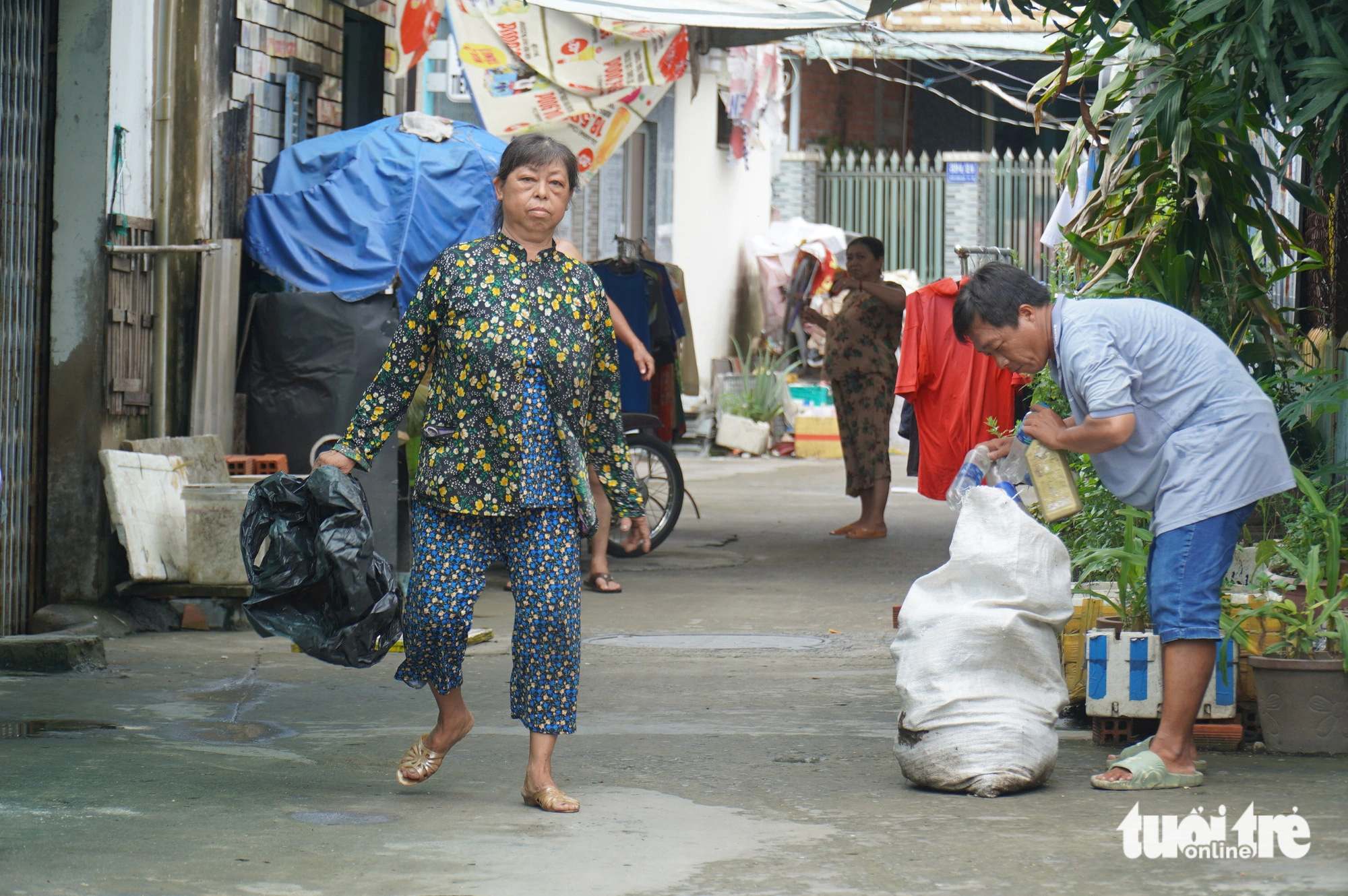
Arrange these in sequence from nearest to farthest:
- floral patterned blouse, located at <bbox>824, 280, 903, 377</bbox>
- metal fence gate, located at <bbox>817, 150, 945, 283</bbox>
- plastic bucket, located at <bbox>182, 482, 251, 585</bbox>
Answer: plastic bucket, located at <bbox>182, 482, 251, 585</bbox>, floral patterned blouse, located at <bbox>824, 280, 903, 377</bbox>, metal fence gate, located at <bbox>817, 150, 945, 283</bbox>

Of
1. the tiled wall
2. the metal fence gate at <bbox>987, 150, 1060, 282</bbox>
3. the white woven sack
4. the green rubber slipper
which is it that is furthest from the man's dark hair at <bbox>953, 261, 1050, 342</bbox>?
the metal fence gate at <bbox>987, 150, 1060, 282</bbox>

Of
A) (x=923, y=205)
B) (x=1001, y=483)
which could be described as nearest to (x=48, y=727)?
(x=1001, y=483)

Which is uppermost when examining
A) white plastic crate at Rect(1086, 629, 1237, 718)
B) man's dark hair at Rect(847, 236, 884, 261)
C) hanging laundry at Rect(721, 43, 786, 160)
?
hanging laundry at Rect(721, 43, 786, 160)

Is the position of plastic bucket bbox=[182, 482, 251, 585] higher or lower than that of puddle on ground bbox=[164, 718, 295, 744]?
higher

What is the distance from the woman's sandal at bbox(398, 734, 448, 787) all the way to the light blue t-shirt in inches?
84.0

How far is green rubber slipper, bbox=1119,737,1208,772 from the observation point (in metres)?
4.80

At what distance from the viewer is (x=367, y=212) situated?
8.84 m

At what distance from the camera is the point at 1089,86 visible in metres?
17.3

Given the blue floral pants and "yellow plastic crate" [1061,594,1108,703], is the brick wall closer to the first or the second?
"yellow plastic crate" [1061,594,1108,703]

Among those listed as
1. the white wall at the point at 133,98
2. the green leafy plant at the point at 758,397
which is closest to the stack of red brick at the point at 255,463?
the white wall at the point at 133,98

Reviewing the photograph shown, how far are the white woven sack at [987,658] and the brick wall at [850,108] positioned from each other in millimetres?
17747

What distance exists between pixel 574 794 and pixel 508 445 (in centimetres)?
105

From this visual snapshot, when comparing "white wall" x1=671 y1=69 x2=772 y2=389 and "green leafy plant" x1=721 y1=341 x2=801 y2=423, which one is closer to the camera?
"white wall" x1=671 y1=69 x2=772 y2=389

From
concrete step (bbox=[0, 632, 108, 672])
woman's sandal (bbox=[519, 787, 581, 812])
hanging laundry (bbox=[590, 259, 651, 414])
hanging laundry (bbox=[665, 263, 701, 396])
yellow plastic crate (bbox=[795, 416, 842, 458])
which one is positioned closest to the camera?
A: woman's sandal (bbox=[519, 787, 581, 812])
